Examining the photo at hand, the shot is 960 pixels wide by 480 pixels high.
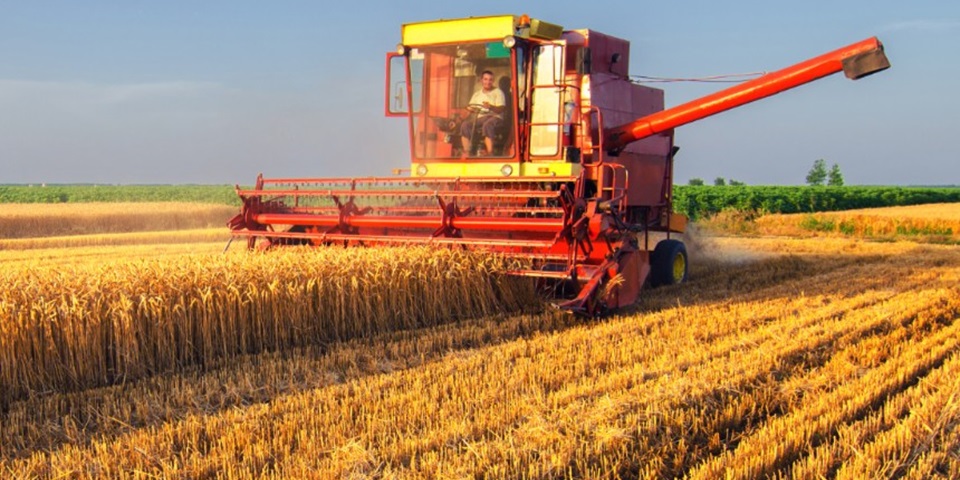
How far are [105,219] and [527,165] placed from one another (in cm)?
1699

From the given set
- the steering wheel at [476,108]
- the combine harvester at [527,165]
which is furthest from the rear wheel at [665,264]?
the steering wheel at [476,108]

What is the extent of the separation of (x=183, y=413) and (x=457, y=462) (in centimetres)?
160

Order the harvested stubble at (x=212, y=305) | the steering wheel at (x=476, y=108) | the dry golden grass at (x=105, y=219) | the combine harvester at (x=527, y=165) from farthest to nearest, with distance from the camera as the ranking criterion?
the dry golden grass at (x=105, y=219) < the steering wheel at (x=476, y=108) < the combine harvester at (x=527, y=165) < the harvested stubble at (x=212, y=305)

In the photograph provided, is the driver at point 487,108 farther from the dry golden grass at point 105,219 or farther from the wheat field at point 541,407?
the dry golden grass at point 105,219

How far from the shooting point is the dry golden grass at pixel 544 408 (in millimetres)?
3596

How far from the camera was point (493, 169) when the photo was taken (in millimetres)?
8766

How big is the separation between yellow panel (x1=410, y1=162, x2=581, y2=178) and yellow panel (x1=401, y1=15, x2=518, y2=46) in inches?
47.0

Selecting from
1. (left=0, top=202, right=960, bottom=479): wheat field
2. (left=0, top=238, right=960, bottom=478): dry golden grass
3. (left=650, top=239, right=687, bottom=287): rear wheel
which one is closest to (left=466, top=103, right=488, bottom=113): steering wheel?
(left=650, top=239, right=687, bottom=287): rear wheel

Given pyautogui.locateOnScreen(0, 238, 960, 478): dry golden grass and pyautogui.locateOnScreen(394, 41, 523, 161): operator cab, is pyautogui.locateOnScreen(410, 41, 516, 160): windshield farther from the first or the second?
pyautogui.locateOnScreen(0, 238, 960, 478): dry golden grass

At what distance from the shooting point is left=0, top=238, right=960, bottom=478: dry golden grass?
3.60 meters

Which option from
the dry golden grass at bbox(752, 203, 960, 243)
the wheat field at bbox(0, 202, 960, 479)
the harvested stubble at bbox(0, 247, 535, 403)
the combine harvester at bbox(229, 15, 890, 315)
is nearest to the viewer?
the wheat field at bbox(0, 202, 960, 479)

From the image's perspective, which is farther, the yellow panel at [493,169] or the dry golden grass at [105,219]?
the dry golden grass at [105,219]

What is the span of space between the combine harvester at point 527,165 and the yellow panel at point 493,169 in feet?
0.04

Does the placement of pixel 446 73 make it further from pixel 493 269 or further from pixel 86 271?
pixel 86 271
